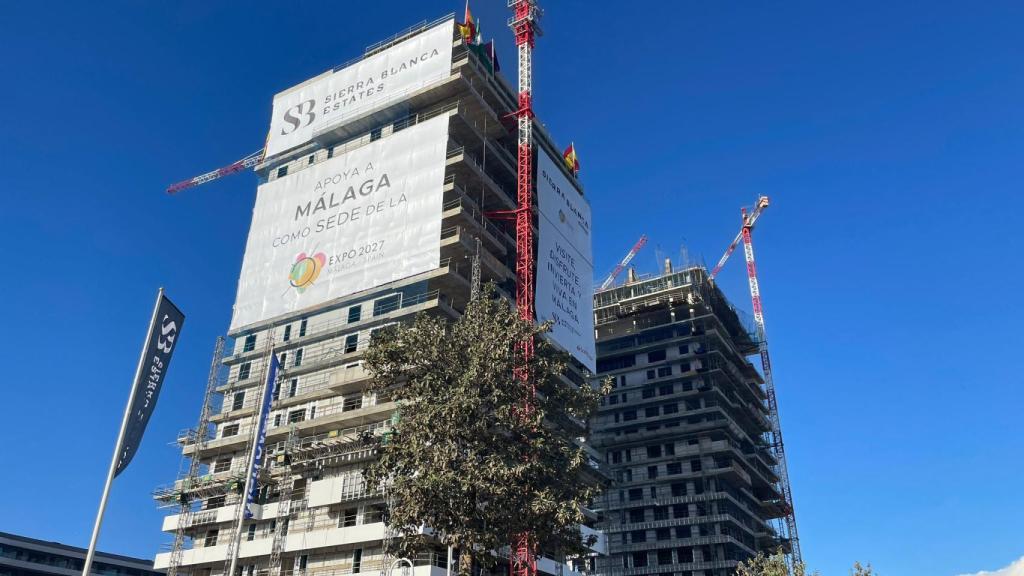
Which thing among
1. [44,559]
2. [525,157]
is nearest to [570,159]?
[525,157]

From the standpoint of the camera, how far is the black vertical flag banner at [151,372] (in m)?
34.5

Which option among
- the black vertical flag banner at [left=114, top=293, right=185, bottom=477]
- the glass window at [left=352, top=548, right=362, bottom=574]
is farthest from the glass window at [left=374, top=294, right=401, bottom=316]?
the black vertical flag banner at [left=114, top=293, right=185, bottom=477]

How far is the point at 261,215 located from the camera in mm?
87875

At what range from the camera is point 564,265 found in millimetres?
85062

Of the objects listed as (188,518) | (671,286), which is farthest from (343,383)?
(671,286)

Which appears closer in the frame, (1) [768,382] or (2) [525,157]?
(2) [525,157]

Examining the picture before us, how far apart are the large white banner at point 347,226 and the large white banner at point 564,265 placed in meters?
12.7

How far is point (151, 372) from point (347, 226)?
4536 cm

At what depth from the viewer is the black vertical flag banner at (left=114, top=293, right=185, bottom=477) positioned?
113 feet

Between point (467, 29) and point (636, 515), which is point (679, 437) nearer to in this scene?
point (636, 515)

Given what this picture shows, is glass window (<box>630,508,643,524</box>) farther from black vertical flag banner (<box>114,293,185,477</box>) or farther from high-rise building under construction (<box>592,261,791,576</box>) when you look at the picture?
black vertical flag banner (<box>114,293,185,477</box>)

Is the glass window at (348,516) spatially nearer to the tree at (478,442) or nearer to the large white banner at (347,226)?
the large white banner at (347,226)

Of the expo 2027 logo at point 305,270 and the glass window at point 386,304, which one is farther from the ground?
the expo 2027 logo at point 305,270

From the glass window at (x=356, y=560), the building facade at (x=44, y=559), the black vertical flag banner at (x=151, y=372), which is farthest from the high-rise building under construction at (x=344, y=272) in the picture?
the building facade at (x=44, y=559)
